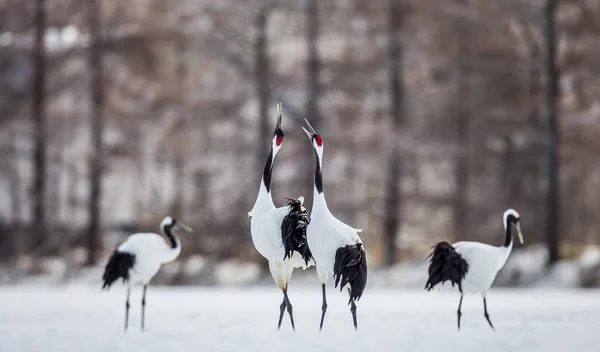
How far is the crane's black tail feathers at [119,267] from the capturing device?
11.9m

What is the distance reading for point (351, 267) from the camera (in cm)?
973

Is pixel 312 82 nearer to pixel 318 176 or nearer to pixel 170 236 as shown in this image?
pixel 170 236

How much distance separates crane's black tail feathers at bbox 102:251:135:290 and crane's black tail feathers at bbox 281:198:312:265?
246cm

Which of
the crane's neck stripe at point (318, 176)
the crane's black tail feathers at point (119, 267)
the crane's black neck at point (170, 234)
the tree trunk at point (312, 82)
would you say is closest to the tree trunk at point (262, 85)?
the tree trunk at point (312, 82)

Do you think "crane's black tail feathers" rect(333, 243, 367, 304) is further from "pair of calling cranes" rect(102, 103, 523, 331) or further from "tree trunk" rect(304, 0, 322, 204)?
"tree trunk" rect(304, 0, 322, 204)

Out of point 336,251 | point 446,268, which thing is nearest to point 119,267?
point 336,251

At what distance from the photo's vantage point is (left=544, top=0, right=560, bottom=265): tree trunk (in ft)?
69.7

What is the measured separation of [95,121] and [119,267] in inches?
491

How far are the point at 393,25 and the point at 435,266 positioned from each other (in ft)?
45.1

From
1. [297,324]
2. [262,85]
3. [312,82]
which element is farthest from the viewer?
[312,82]

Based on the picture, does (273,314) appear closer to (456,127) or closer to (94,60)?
(94,60)

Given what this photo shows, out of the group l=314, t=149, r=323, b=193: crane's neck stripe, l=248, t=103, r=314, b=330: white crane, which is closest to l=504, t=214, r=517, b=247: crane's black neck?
l=248, t=103, r=314, b=330: white crane

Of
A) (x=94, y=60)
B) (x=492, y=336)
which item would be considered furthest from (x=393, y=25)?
(x=492, y=336)

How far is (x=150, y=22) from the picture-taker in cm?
2417
